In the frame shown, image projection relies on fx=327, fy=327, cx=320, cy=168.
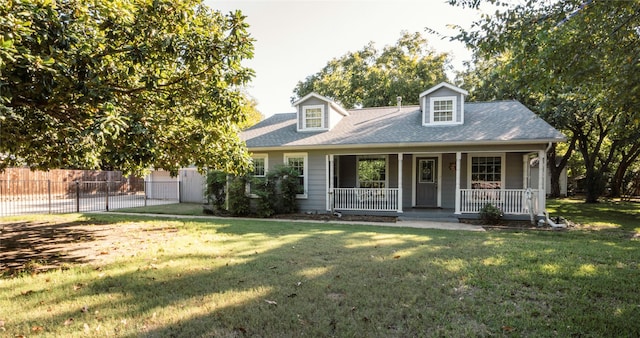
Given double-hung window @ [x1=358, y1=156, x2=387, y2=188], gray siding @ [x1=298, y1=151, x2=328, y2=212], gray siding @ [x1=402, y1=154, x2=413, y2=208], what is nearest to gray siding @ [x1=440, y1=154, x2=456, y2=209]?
gray siding @ [x1=402, y1=154, x2=413, y2=208]

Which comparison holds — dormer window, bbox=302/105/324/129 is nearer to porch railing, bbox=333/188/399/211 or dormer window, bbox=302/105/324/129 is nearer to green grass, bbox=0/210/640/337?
porch railing, bbox=333/188/399/211

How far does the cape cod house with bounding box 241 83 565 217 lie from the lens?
11.0m

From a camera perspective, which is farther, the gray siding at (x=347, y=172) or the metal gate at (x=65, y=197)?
the gray siding at (x=347, y=172)

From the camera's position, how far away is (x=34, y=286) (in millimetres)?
4355

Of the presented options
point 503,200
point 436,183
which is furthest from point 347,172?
point 503,200

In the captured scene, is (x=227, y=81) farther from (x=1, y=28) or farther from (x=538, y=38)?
(x=538, y=38)

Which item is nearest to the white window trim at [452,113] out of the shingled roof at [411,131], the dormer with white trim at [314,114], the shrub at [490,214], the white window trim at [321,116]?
the shingled roof at [411,131]

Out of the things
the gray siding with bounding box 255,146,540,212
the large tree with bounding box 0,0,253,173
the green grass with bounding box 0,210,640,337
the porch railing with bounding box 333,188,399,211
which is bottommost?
the green grass with bounding box 0,210,640,337

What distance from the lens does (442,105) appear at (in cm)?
1277

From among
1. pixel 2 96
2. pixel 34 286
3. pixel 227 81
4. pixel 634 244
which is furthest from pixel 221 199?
pixel 634 244

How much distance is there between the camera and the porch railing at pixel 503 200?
1057 centimetres

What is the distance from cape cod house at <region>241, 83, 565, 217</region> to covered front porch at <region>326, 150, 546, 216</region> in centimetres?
3

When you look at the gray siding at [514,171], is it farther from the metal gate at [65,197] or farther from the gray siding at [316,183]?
the metal gate at [65,197]

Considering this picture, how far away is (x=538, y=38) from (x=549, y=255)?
3.82m
